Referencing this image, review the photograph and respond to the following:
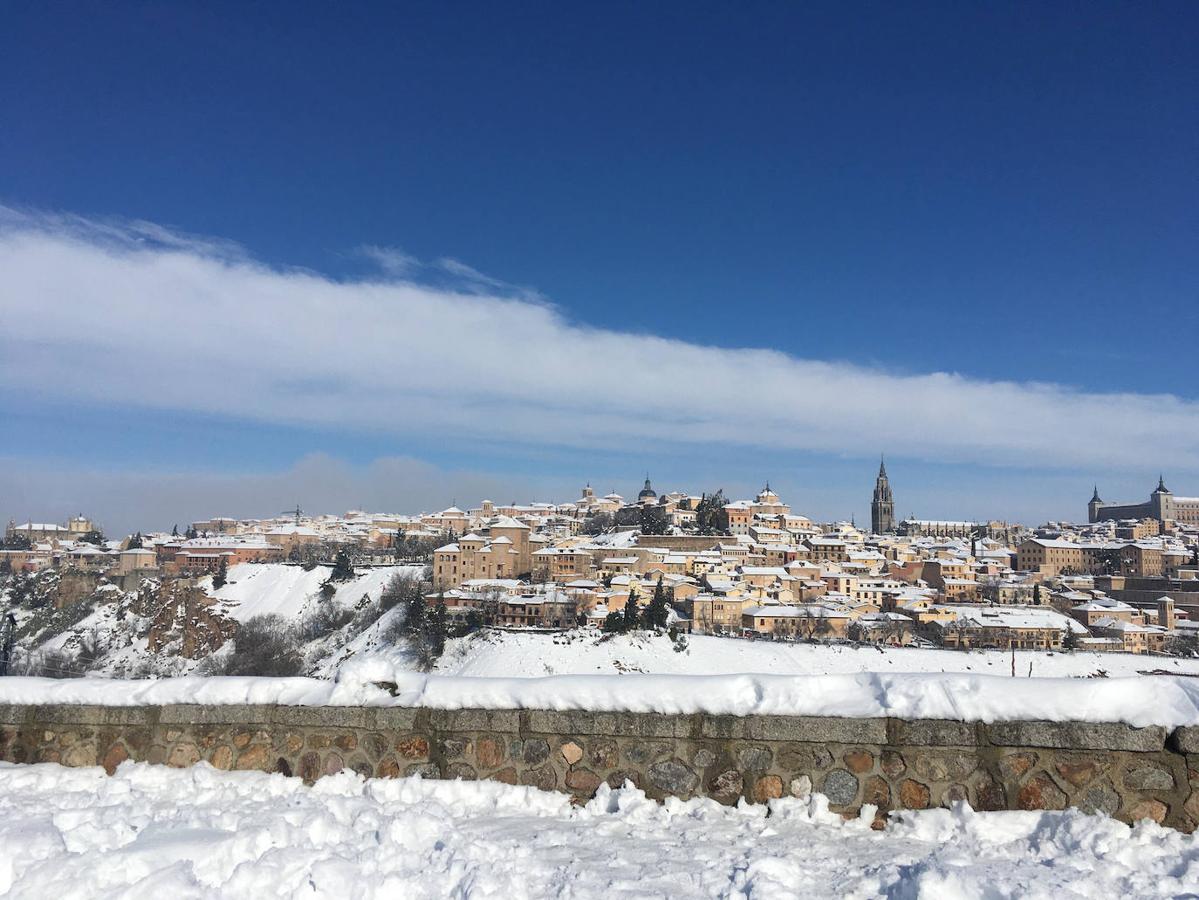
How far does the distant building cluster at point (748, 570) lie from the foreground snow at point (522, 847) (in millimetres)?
41330

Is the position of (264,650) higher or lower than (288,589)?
lower

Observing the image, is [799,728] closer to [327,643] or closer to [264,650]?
[264,650]

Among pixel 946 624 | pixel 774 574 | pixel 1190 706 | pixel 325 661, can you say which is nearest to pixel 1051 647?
pixel 946 624

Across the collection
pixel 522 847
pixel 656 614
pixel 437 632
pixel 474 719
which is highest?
pixel 474 719

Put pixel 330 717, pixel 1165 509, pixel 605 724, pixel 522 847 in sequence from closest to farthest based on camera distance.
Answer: pixel 522 847 < pixel 605 724 < pixel 330 717 < pixel 1165 509

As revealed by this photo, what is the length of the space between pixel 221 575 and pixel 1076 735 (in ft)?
244

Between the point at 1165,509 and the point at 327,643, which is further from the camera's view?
the point at 1165,509

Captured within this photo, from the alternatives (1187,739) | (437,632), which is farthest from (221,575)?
(1187,739)

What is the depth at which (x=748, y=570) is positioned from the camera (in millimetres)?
60062

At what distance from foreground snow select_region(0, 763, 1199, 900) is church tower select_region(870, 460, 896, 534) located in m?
115

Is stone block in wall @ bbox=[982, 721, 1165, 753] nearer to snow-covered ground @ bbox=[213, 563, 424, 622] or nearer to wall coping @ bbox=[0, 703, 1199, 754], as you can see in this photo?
wall coping @ bbox=[0, 703, 1199, 754]

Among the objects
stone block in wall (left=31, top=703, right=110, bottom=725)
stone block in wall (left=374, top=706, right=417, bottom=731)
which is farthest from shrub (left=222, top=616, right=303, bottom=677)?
stone block in wall (left=374, top=706, right=417, bottom=731)

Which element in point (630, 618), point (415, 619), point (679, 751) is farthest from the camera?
point (415, 619)

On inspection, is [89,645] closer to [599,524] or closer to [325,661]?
[325,661]
